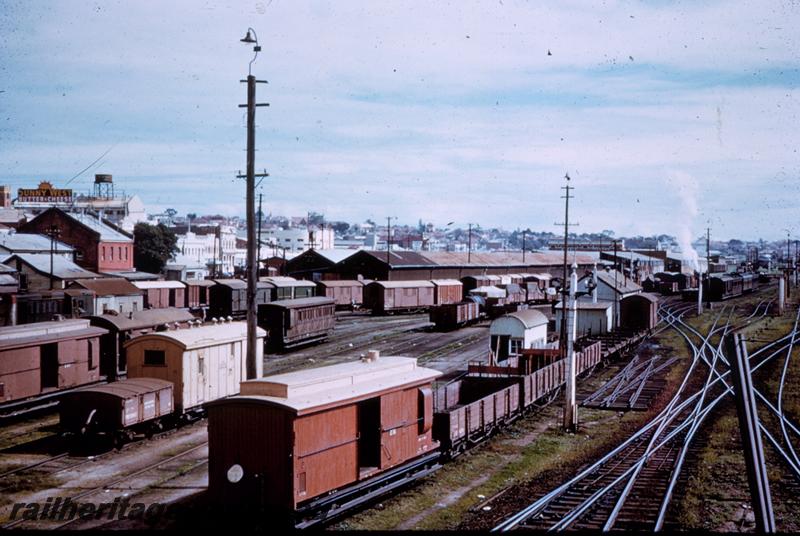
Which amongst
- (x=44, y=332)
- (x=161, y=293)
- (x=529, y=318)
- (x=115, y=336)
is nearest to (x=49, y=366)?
(x=44, y=332)

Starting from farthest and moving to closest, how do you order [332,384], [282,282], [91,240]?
[91,240] < [282,282] < [332,384]

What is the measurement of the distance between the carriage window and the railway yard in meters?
2.29

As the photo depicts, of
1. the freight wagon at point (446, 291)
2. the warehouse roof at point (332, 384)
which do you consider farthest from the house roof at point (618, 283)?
the warehouse roof at point (332, 384)

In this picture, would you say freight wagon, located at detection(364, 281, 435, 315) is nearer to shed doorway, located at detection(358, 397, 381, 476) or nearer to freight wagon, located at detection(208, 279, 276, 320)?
freight wagon, located at detection(208, 279, 276, 320)

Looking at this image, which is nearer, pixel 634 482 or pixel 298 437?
pixel 298 437

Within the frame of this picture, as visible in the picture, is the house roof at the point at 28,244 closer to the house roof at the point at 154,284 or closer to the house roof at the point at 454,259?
the house roof at the point at 154,284

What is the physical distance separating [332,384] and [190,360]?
9.57 m

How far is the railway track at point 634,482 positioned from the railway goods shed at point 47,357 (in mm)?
16654

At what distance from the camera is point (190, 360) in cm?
2320

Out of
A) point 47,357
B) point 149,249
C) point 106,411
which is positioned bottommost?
point 106,411

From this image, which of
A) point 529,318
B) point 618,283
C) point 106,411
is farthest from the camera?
point 618,283

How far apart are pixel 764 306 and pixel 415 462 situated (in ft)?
230

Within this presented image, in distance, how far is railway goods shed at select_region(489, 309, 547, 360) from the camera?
3444 cm

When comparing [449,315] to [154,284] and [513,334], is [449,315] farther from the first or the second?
[154,284]
